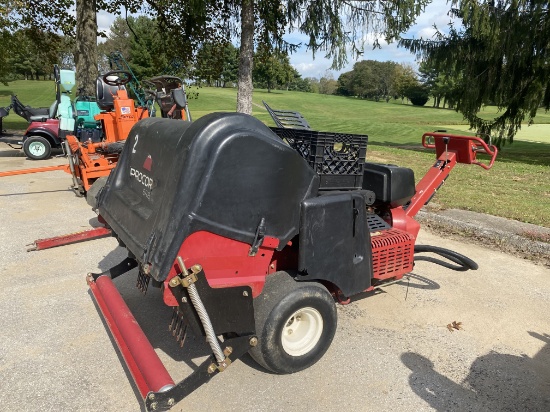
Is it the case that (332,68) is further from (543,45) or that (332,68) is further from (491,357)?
(491,357)

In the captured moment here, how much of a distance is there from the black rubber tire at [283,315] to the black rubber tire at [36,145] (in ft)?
36.8

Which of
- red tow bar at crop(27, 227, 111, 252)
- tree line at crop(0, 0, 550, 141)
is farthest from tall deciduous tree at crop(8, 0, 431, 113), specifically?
red tow bar at crop(27, 227, 111, 252)

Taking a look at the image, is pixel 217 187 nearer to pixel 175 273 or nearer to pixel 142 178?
pixel 175 273

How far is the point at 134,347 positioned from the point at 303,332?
1.12 meters

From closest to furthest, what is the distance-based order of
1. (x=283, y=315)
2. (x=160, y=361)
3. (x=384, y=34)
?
(x=160, y=361)
(x=283, y=315)
(x=384, y=34)

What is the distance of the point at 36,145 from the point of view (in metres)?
11.9

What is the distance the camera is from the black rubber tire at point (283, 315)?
104 inches

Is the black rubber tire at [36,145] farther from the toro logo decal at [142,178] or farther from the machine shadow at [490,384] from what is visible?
the machine shadow at [490,384]

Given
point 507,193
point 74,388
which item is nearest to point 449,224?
point 507,193

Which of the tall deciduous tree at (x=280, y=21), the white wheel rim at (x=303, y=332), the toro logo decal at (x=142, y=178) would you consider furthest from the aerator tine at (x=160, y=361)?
the tall deciduous tree at (x=280, y=21)

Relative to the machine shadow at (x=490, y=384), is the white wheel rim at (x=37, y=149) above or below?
below

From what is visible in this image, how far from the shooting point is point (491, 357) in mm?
3256

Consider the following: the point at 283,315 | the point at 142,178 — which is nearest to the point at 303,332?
the point at 283,315

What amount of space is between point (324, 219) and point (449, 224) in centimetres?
439
